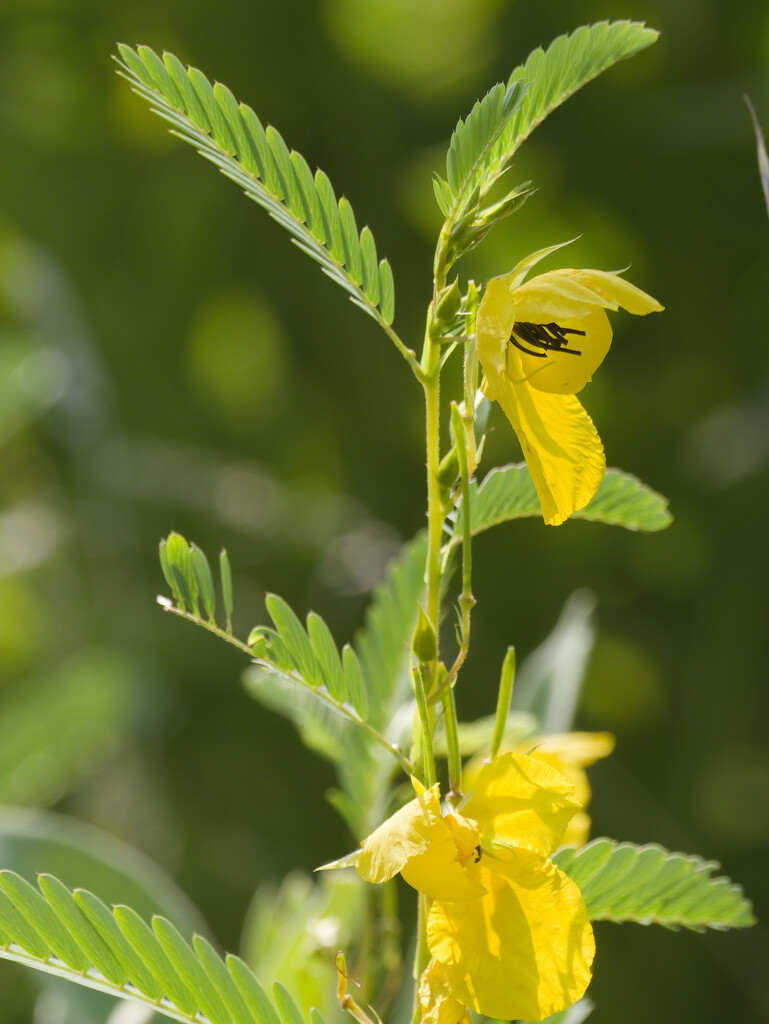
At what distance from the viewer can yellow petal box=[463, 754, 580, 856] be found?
170 mm

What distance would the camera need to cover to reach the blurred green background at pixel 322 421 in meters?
0.84

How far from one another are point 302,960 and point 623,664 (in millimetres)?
640

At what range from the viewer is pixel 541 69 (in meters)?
0.19

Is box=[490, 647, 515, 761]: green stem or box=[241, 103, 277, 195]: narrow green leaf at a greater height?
box=[241, 103, 277, 195]: narrow green leaf

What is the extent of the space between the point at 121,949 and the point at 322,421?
2.75 feet

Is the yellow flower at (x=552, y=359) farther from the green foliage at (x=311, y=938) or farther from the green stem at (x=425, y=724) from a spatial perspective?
the green foliage at (x=311, y=938)

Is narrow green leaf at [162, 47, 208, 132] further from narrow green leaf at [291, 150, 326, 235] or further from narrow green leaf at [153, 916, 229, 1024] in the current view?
narrow green leaf at [153, 916, 229, 1024]

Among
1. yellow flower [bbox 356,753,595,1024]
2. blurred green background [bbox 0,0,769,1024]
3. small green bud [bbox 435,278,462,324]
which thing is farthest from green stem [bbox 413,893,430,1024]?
blurred green background [bbox 0,0,769,1024]

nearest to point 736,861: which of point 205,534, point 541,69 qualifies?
point 205,534

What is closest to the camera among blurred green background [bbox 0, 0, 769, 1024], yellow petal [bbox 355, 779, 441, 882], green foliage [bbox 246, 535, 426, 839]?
yellow petal [bbox 355, 779, 441, 882]

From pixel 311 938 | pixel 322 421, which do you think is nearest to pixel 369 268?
pixel 311 938

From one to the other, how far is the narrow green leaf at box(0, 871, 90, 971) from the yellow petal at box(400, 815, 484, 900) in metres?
0.07

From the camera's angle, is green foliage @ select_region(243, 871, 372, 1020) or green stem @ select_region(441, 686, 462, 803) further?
green foliage @ select_region(243, 871, 372, 1020)

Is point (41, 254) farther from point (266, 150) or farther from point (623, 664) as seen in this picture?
point (266, 150)
